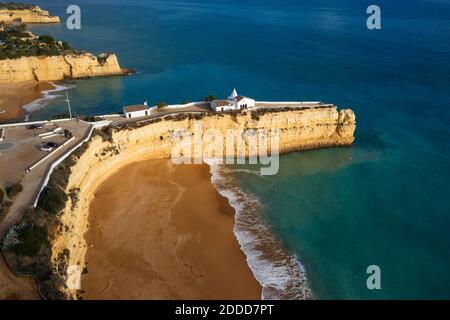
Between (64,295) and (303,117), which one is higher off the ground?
(303,117)

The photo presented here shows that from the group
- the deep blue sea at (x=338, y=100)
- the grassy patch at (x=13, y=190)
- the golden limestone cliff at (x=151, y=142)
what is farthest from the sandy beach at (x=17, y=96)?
the grassy patch at (x=13, y=190)

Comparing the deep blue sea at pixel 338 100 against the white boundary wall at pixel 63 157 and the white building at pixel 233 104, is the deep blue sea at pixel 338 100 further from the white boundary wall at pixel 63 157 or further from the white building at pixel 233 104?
the white boundary wall at pixel 63 157

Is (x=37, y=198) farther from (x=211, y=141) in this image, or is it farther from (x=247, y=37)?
(x=247, y=37)

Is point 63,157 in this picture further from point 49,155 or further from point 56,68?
point 56,68

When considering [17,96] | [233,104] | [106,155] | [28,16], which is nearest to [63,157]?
[106,155]
